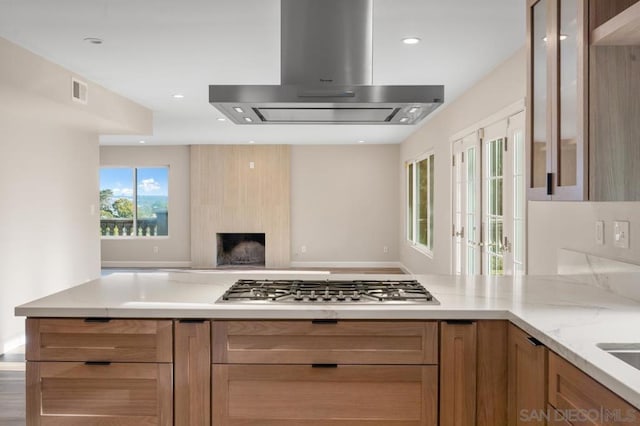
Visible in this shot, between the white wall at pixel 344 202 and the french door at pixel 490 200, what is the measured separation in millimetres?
4682

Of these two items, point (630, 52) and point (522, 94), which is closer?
point (630, 52)

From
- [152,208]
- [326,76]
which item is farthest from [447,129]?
[152,208]

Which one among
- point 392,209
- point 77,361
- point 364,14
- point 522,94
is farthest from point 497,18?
point 392,209

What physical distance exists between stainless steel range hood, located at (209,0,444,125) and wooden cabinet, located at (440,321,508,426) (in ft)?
3.28

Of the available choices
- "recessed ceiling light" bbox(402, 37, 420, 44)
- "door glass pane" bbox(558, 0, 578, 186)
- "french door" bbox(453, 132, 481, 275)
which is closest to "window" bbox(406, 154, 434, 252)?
"french door" bbox(453, 132, 481, 275)

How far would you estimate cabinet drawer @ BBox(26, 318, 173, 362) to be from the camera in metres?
2.11

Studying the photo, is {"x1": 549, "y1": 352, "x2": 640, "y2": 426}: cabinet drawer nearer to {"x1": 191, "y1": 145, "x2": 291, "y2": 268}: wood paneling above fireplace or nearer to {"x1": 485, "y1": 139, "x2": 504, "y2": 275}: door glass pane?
{"x1": 485, "y1": 139, "x2": 504, "y2": 275}: door glass pane

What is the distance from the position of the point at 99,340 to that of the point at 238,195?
8478 mm

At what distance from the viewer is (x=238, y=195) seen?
10531mm

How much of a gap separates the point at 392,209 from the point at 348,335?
876cm

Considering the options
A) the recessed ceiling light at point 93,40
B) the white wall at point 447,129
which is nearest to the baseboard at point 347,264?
the white wall at point 447,129

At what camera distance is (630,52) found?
73.2 inches

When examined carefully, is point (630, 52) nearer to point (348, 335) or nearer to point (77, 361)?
point (348, 335)

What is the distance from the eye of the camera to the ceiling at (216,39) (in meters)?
3.17
